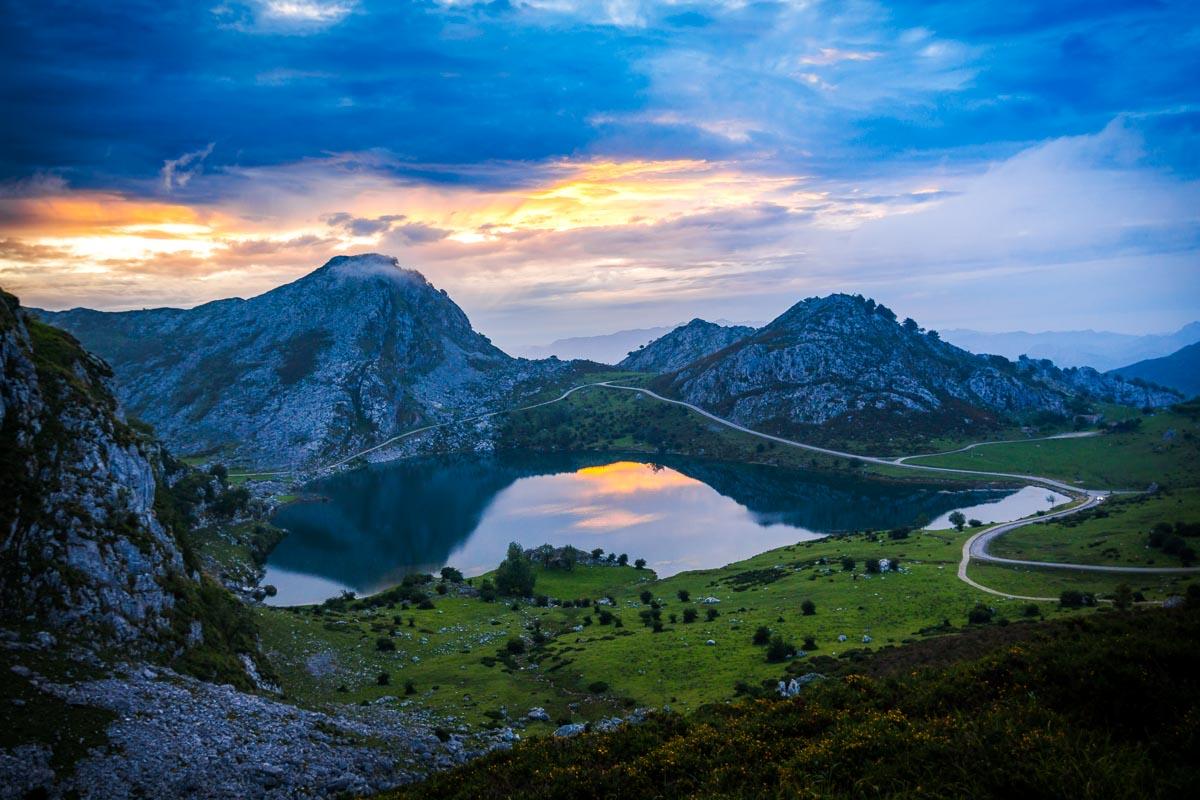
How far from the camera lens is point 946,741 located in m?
17.8

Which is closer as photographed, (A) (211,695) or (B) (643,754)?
(B) (643,754)

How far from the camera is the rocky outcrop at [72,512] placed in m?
32.9

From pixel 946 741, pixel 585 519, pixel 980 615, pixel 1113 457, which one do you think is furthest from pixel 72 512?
pixel 1113 457

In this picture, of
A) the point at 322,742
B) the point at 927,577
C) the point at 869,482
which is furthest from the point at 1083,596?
the point at 869,482

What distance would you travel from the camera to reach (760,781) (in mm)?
18828

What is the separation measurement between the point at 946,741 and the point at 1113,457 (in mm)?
193560

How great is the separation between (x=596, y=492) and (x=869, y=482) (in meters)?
77.8

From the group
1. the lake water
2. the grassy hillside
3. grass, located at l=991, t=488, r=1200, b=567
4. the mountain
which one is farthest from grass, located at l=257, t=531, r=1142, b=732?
the lake water

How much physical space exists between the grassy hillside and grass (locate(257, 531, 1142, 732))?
66.3 ft

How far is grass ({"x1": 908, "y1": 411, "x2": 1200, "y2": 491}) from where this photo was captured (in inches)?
5886

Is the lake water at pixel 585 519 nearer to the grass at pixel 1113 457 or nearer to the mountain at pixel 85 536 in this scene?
the grass at pixel 1113 457

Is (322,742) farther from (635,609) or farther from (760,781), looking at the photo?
(635,609)

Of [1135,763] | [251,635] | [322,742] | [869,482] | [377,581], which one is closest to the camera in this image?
[1135,763]

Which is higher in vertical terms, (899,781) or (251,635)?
(899,781)
